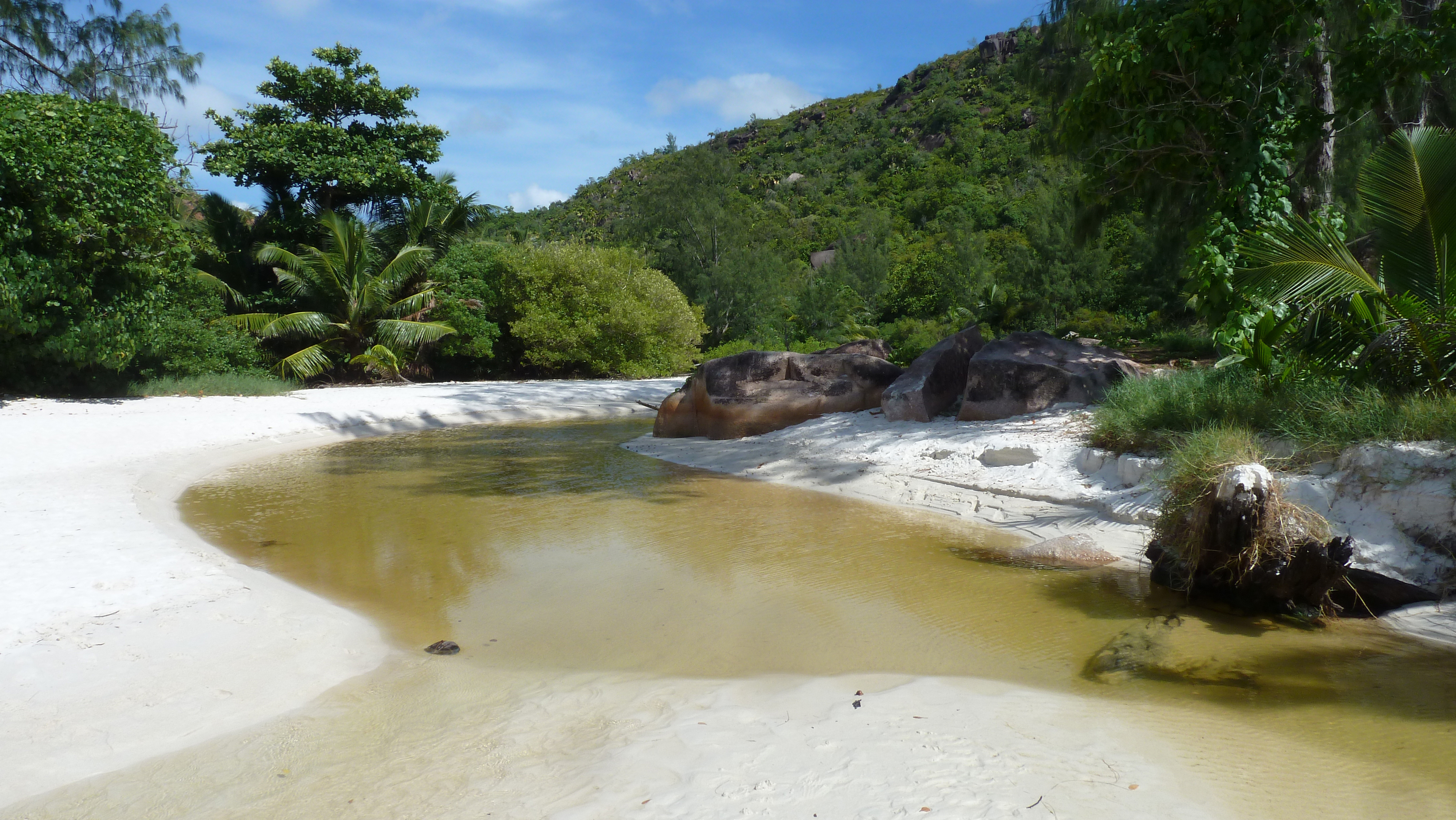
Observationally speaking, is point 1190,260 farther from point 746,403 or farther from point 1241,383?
point 746,403

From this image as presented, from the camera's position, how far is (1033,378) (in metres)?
10.6

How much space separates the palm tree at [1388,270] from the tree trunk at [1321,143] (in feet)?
6.82

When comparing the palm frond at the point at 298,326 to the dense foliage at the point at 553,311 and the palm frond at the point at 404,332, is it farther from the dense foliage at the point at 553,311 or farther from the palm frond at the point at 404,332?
the dense foliage at the point at 553,311

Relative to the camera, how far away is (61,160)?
13641mm

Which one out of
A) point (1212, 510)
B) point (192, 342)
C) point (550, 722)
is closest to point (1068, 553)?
point (1212, 510)

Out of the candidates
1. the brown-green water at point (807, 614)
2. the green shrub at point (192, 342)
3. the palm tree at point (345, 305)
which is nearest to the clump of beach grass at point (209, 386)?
the green shrub at point (192, 342)

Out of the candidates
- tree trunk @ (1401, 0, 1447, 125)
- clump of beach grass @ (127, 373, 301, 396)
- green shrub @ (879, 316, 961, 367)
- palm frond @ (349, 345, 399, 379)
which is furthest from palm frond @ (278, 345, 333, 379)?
tree trunk @ (1401, 0, 1447, 125)

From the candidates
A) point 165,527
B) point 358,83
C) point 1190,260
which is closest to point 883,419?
point 1190,260

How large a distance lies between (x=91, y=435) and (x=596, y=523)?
8.56 m

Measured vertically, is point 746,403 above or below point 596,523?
above

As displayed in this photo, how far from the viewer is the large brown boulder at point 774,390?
12938mm

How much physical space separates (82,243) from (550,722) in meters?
15.4

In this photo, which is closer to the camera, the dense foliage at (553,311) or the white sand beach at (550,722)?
the white sand beach at (550,722)

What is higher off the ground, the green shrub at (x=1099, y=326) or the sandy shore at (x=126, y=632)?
the green shrub at (x=1099, y=326)
